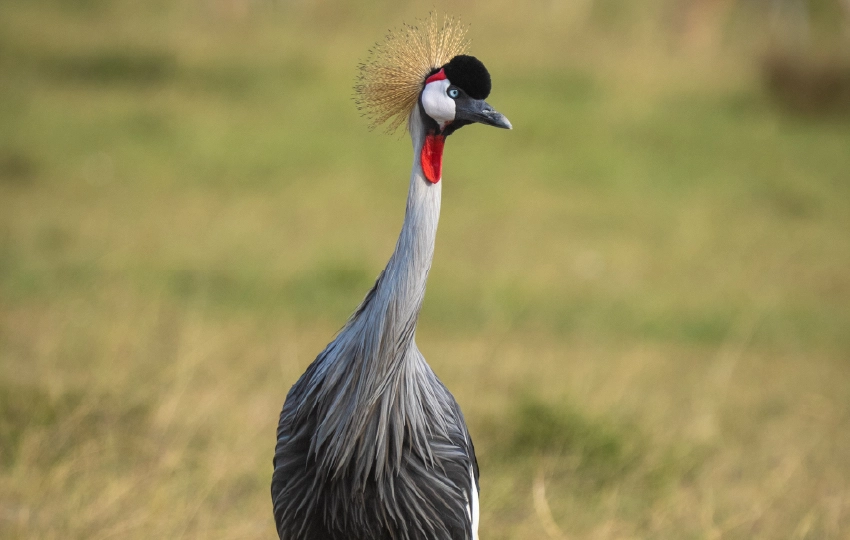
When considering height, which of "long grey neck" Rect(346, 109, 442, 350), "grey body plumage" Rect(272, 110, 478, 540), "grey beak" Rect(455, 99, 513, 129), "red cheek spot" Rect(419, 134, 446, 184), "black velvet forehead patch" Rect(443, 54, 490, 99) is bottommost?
"grey body plumage" Rect(272, 110, 478, 540)

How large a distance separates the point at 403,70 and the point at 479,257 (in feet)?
14.0

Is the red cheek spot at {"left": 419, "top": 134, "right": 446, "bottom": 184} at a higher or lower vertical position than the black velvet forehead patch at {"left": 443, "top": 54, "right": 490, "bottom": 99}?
lower

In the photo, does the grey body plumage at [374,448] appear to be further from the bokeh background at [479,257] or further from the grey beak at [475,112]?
the bokeh background at [479,257]

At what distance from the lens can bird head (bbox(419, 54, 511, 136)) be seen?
7.13ft

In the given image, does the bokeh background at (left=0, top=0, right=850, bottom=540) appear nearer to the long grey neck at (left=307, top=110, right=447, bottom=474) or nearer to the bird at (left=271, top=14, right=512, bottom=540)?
the bird at (left=271, top=14, right=512, bottom=540)

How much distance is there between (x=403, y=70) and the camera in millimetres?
Answer: 2301

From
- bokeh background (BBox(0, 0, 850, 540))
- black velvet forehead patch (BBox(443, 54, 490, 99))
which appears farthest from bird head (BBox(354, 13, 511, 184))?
bokeh background (BBox(0, 0, 850, 540))

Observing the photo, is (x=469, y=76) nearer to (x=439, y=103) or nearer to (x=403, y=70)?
(x=439, y=103)

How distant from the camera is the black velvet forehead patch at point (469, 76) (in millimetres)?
2172

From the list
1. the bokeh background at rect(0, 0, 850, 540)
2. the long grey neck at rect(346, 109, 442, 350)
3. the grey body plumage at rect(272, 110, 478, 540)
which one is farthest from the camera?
the bokeh background at rect(0, 0, 850, 540)

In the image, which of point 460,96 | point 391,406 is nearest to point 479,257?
point 391,406

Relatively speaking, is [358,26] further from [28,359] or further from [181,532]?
[181,532]

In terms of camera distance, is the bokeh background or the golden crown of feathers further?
the bokeh background

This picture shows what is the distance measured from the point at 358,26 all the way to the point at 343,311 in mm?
5453
